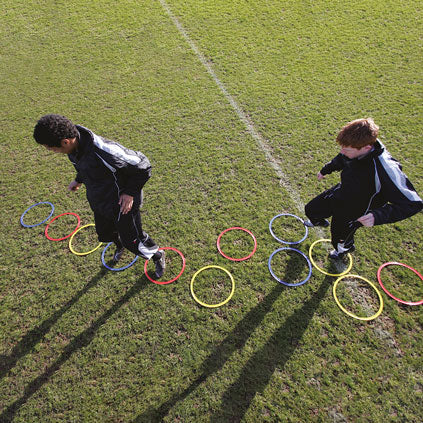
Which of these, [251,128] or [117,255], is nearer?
[117,255]

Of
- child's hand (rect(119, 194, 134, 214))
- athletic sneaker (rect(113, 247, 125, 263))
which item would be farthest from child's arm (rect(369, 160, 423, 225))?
athletic sneaker (rect(113, 247, 125, 263))

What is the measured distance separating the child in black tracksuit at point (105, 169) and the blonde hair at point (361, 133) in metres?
2.32

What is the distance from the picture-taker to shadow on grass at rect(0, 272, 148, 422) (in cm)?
356

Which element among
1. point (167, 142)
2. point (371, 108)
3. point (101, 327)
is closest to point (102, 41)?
point (167, 142)

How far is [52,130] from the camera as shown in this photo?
291 centimetres

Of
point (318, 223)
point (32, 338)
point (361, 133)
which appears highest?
point (361, 133)

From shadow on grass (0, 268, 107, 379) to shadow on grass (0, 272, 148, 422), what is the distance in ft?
1.45

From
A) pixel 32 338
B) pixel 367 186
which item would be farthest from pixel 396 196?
pixel 32 338

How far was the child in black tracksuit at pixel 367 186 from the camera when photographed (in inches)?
121

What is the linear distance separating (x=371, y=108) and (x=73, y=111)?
7553 mm

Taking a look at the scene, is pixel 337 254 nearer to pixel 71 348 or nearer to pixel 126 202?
pixel 126 202

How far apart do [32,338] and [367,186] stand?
4.93m

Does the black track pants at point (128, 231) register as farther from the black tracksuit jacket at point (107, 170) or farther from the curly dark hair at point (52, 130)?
the curly dark hair at point (52, 130)

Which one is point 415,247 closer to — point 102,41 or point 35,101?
point 35,101
